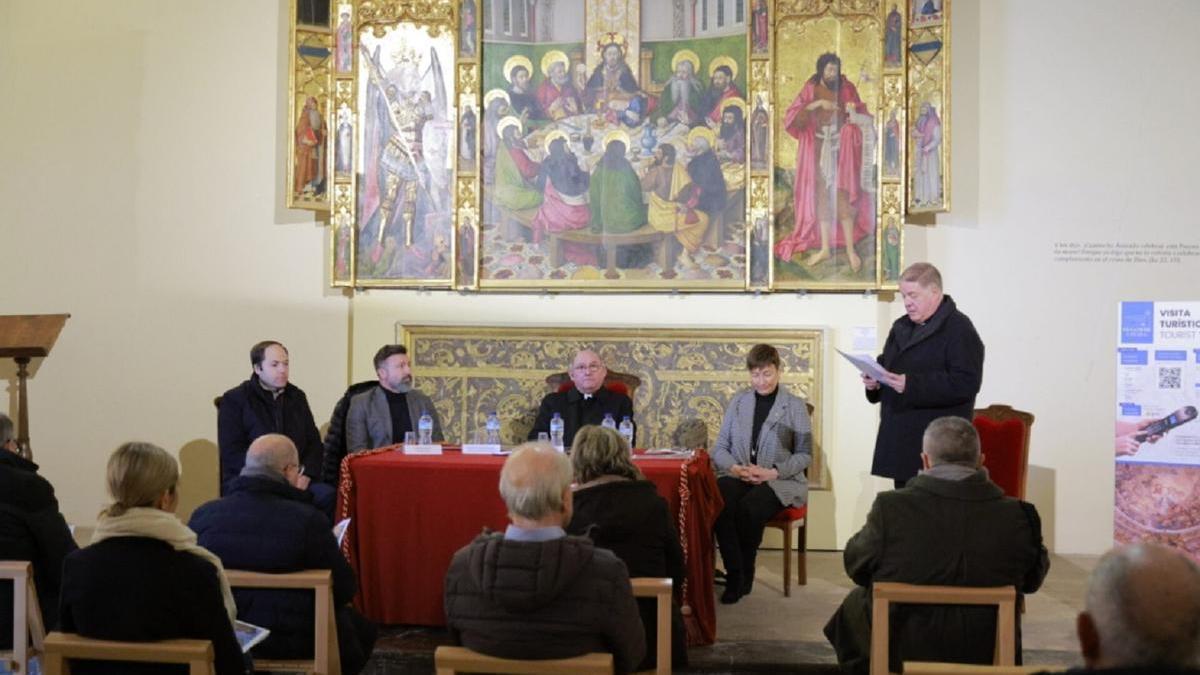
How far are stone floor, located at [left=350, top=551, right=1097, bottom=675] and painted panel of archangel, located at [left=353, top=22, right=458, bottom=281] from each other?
10.5ft

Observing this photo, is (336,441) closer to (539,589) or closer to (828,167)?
(828,167)

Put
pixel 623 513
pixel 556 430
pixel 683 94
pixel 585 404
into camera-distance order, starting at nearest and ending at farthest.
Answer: pixel 623 513 → pixel 556 430 → pixel 585 404 → pixel 683 94

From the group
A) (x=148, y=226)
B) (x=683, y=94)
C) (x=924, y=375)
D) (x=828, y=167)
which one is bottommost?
(x=924, y=375)

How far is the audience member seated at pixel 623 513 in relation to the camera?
3.98 m

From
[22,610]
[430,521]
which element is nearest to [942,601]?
[430,521]

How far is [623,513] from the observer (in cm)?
399

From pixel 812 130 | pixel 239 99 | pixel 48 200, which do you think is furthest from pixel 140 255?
pixel 812 130

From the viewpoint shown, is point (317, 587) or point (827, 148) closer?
point (317, 587)

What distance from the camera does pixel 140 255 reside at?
852 cm

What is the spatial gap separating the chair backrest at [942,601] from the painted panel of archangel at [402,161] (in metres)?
5.20

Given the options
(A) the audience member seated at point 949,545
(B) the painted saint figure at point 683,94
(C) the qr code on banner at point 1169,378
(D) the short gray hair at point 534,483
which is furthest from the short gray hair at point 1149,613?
(B) the painted saint figure at point 683,94

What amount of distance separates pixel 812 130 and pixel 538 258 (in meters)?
1.99

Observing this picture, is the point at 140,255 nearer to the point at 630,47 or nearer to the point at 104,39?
the point at 104,39

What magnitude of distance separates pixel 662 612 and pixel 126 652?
1.45 meters
